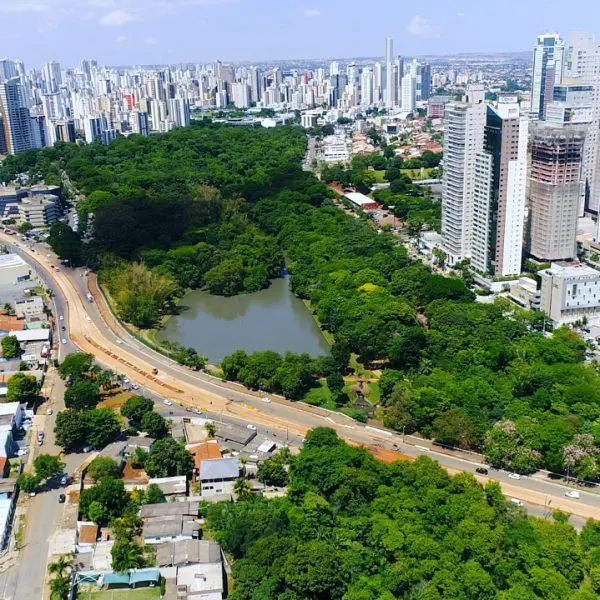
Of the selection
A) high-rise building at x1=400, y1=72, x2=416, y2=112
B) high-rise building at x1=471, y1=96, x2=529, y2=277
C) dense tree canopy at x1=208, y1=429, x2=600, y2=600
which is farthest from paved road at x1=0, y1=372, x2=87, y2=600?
high-rise building at x1=400, y1=72, x2=416, y2=112

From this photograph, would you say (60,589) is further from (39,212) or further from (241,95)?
(241,95)

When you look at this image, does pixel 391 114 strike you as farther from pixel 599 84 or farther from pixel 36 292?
pixel 36 292

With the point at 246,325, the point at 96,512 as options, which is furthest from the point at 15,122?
the point at 96,512

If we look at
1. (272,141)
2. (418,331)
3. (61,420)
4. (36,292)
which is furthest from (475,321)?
(272,141)

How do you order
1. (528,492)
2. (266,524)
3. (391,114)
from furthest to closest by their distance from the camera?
(391,114), (528,492), (266,524)

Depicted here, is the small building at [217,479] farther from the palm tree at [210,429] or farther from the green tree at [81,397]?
the green tree at [81,397]

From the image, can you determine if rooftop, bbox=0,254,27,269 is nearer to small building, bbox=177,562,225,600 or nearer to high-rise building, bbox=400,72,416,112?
small building, bbox=177,562,225,600

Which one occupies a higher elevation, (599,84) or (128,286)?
(599,84)
